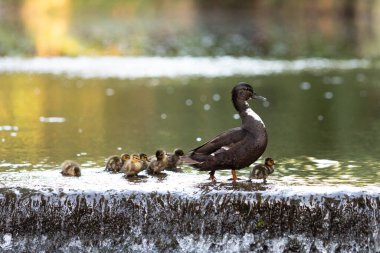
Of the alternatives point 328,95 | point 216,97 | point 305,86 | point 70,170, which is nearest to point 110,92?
point 216,97

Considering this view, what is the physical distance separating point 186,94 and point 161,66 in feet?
32.2

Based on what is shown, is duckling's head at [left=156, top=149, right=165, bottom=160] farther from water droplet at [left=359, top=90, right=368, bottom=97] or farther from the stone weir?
water droplet at [left=359, top=90, right=368, bottom=97]

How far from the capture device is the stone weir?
412 inches

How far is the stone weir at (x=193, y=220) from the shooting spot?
10.5 meters

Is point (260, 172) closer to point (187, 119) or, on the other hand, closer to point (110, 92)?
point (187, 119)

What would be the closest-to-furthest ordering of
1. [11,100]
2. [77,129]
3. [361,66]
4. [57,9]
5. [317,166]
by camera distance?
[317,166], [77,129], [11,100], [361,66], [57,9]

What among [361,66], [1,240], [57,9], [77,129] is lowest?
[1,240]

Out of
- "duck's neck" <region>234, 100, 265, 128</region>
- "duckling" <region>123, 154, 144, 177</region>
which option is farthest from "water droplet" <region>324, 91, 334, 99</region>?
"duck's neck" <region>234, 100, 265, 128</region>

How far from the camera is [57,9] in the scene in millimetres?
97188

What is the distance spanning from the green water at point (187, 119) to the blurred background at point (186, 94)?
0.03m

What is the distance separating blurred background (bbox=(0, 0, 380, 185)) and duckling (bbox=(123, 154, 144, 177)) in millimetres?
1654

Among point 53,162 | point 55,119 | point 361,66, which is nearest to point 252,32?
point 361,66

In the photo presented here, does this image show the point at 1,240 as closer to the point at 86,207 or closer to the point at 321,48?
the point at 86,207

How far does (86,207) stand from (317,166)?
3938mm
